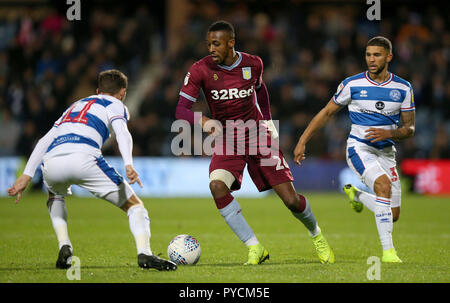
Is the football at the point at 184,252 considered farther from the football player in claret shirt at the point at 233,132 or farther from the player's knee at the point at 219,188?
the player's knee at the point at 219,188

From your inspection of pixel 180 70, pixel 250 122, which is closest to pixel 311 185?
pixel 180 70

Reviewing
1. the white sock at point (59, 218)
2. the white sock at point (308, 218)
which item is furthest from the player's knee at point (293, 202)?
the white sock at point (59, 218)

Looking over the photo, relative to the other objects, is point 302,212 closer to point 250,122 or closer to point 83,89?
point 250,122

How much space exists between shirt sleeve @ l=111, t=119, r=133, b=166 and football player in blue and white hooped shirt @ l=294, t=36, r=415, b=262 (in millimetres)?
1967

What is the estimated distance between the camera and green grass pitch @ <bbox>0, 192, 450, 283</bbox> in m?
6.13

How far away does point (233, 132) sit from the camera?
739 cm

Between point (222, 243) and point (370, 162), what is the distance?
2.40m

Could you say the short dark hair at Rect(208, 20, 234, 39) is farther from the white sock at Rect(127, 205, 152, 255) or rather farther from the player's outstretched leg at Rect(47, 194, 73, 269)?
the player's outstretched leg at Rect(47, 194, 73, 269)

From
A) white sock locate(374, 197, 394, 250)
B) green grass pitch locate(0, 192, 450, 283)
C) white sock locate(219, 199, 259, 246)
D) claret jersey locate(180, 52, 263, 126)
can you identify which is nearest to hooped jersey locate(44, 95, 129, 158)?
claret jersey locate(180, 52, 263, 126)

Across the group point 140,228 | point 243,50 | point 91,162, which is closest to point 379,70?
point 140,228

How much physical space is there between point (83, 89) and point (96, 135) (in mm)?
13187

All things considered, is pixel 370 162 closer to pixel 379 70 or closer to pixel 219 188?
pixel 379 70

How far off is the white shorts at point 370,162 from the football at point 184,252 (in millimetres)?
2009

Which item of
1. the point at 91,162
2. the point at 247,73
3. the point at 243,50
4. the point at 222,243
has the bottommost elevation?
the point at 222,243
